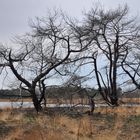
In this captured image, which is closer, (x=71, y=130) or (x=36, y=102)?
(x=71, y=130)

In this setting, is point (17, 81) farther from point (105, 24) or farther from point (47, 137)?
point (47, 137)

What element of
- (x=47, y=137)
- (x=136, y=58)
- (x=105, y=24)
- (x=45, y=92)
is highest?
(x=105, y=24)

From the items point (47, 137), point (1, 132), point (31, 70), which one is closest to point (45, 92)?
point (31, 70)

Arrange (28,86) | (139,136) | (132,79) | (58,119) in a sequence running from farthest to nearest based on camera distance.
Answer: (132,79) → (28,86) → (58,119) → (139,136)

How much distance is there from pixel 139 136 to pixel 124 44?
706 inches

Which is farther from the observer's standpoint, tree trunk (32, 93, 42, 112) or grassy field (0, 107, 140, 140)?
tree trunk (32, 93, 42, 112)

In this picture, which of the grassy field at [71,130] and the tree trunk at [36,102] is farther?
the tree trunk at [36,102]

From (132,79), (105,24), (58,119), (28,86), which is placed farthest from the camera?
(132,79)

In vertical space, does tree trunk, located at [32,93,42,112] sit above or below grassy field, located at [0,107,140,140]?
above

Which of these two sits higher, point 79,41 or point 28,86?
point 79,41

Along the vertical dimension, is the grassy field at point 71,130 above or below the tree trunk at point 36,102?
below

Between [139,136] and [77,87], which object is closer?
[139,136]

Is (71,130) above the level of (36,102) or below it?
below

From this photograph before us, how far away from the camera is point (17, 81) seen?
2880 cm
